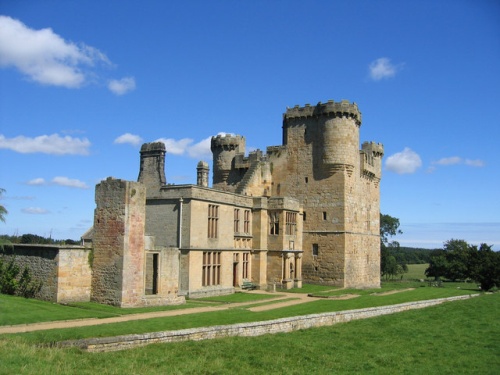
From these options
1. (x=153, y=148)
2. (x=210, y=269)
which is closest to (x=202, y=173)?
(x=153, y=148)

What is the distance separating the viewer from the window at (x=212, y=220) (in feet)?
113

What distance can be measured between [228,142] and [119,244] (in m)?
25.0

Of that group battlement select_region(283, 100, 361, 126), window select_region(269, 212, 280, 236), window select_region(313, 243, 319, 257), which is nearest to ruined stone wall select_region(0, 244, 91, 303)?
window select_region(269, 212, 280, 236)

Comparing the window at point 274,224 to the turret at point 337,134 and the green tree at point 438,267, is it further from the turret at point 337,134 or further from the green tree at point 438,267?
the green tree at point 438,267

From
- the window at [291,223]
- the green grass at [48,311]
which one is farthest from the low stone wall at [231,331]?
the window at [291,223]

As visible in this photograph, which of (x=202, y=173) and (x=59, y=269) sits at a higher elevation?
(x=202, y=173)

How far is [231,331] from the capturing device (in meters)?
19.8

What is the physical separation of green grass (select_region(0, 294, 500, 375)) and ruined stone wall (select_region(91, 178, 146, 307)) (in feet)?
28.9

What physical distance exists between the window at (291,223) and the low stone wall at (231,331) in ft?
42.7

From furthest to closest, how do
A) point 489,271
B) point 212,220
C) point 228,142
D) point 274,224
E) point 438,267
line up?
1. point 438,267
2. point 489,271
3. point 228,142
4. point 274,224
5. point 212,220

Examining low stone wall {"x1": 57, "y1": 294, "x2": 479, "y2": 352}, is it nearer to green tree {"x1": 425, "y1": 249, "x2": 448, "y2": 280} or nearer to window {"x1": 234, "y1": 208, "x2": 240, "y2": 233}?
window {"x1": 234, "y1": 208, "x2": 240, "y2": 233}

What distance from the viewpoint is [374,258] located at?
173ft

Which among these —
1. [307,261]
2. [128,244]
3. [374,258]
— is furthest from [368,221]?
[128,244]

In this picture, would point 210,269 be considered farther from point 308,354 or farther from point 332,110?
point 332,110
